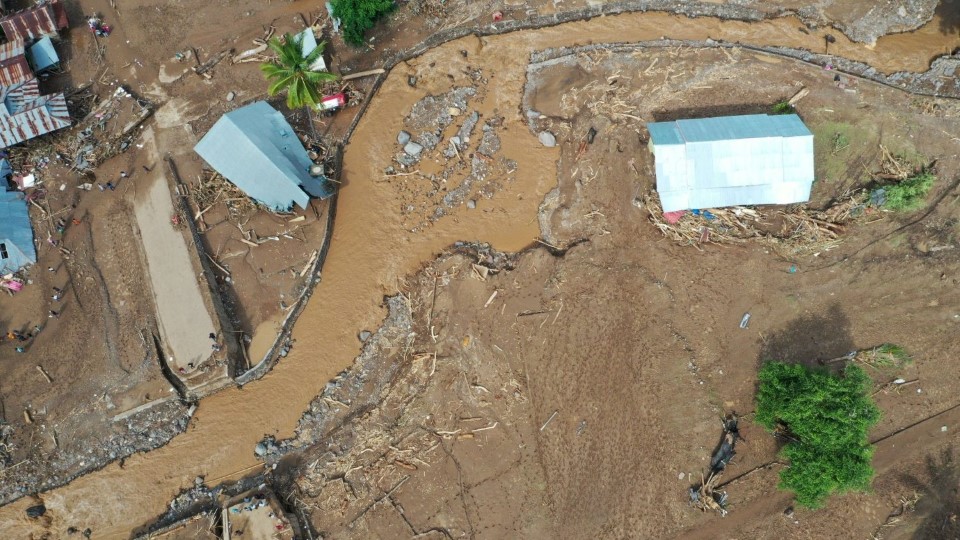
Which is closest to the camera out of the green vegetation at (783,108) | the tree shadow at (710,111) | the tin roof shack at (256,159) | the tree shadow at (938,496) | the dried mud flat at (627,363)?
the tree shadow at (938,496)

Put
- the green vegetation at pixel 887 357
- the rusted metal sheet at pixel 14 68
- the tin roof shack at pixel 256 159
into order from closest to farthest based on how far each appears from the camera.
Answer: the green vegetation at pixel 887 357 → the tin roof shack at pixel 256 159 → the rusted metal sheet at pixel 14 68

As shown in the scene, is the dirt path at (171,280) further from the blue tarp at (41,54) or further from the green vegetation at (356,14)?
the green vegetation at (356,14)

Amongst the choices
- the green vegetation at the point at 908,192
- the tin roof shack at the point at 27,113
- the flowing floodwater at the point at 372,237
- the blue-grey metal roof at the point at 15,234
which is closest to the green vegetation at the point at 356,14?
the flowing floodwater at the point at 372,237

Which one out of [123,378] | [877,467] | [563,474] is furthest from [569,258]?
[123,378]

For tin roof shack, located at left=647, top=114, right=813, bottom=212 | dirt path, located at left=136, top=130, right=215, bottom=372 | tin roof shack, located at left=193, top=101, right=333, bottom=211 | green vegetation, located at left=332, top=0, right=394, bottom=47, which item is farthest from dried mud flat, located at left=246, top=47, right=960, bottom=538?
green vegetation, located at left=332, top=0, right=394, bottom=47

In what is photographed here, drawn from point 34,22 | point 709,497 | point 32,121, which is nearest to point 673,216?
point 709,497

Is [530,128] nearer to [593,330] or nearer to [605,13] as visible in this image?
[605,13]
